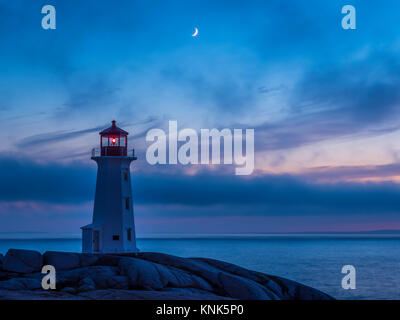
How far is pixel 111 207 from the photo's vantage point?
37344mm

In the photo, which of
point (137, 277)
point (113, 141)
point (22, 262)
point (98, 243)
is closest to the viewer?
point (137, 277)

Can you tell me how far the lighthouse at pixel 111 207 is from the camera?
3712 cm

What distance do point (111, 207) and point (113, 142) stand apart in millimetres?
4832

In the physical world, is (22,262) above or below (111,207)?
below

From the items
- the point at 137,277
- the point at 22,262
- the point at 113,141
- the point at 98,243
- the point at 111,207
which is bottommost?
the point at 137,277

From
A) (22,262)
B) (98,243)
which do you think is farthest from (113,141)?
(22,262)

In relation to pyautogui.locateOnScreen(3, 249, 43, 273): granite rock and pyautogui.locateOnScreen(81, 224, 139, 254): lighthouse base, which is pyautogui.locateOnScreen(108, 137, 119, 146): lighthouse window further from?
pyautogui.locateOnScreen(3, 249, 43, 273): granite rock

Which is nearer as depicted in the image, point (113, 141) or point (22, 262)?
point (22, 262)

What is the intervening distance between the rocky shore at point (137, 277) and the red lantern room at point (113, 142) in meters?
8.78

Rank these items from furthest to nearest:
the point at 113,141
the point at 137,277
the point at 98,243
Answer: the point at 113,141 < the point at 98,243 < the point at 137,277

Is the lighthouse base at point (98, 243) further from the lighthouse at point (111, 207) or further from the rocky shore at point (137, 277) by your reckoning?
the rocky shore at point (137, 277)

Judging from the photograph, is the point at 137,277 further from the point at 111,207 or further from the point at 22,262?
the point at 111,207

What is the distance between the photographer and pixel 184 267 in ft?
106
